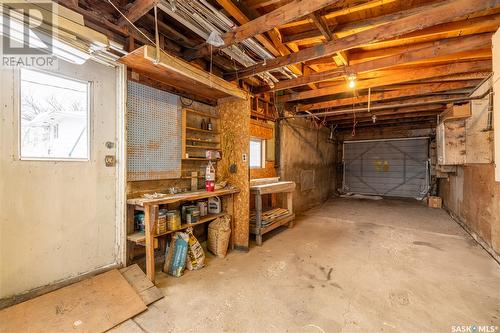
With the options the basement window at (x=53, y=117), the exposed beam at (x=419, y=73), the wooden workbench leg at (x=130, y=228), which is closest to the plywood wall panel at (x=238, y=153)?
the wooden workbench leg at (x=130, y=228)

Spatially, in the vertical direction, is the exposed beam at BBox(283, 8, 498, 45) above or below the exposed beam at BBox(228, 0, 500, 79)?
above

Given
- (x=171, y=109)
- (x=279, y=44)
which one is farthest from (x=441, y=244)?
(x=171, y=109)

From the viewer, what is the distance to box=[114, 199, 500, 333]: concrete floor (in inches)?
69.9

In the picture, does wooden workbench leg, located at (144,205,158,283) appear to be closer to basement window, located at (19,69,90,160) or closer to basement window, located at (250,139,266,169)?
basement window, located at (19,69,90,160)

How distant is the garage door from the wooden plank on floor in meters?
8.27

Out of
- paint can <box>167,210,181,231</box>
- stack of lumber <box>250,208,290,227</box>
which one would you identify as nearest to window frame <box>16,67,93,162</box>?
paint can <box>167,210,181,231</box>

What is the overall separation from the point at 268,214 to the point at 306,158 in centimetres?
259

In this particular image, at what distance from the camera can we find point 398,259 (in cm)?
295

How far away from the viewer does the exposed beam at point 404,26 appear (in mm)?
1886

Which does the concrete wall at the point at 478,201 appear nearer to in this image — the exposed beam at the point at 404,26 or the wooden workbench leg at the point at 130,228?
the exposed beam at the point at 404,26

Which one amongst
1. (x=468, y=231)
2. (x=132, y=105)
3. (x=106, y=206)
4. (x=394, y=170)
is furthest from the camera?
(x=394, y=170)

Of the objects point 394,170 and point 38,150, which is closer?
point 38,150

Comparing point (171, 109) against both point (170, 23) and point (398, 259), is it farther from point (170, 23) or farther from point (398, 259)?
point (398, 259)

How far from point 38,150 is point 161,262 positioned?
1703 mm
